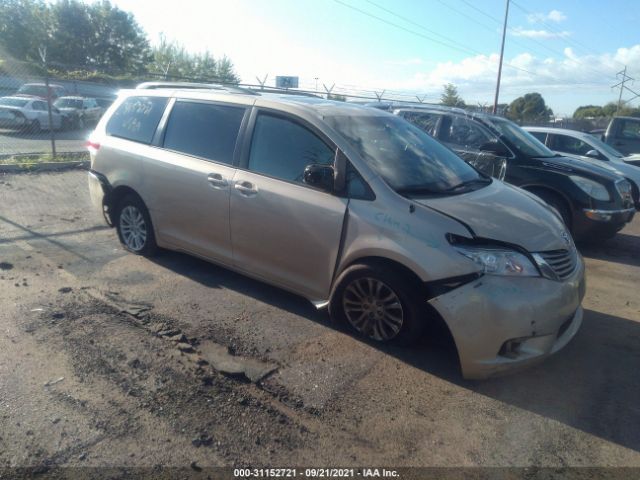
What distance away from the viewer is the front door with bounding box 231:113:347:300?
3893mm

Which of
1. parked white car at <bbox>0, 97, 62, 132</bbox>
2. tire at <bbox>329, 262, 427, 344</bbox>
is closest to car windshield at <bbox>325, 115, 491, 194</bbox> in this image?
tire at <bbox>329, 262, 427, 344</bbox>

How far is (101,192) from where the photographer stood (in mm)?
5652

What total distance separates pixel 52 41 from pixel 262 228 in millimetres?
57154

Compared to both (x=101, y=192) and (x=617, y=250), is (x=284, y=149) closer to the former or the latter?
(x=101, y=192)

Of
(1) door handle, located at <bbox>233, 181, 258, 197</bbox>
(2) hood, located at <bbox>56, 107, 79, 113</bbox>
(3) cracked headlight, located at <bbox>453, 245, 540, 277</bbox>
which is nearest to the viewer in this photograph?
(3) cracked headlight, located at <bbox>453, 245, 540, 277</bbox>

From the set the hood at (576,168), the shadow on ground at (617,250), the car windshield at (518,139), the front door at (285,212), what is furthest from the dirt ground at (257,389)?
the car windshield at (518,139)

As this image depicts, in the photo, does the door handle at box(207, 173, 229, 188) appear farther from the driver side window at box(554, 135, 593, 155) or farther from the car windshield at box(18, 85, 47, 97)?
the car windshield at box(18, 85, 47, 97)

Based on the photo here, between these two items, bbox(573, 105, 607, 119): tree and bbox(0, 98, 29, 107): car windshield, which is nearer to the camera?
bbox(0, 98, 29, 107): car windshield

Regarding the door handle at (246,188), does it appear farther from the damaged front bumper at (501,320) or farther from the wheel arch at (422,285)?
the damaged front bumper at (501,320)

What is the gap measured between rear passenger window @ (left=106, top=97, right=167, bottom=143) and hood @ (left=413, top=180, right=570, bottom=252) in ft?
10.0

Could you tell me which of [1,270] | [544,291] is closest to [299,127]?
[544,291]

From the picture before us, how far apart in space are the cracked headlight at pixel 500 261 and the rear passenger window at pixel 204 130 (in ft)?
7.49

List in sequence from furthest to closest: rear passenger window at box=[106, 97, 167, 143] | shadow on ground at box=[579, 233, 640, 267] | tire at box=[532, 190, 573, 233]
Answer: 1. tire at box=[532, 190, 573, 233]
2. shadow on ground at box=[579, 233, 640, 267]
3. rear passenger window at box=[106, 97, 167, 143]

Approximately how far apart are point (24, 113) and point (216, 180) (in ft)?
52.9
